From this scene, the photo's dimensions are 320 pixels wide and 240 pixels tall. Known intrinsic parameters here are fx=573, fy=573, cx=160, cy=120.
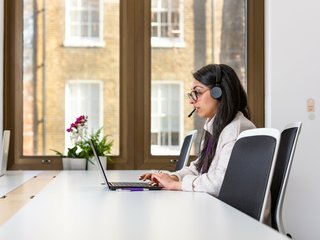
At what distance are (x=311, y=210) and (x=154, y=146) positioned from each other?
→ 130 cm

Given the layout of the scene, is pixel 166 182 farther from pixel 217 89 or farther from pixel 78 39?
pixel 78 39

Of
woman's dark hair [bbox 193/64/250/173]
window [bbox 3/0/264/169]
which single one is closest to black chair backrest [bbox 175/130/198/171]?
window [bbox 3/0/264/169]

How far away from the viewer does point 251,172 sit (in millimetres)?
1981

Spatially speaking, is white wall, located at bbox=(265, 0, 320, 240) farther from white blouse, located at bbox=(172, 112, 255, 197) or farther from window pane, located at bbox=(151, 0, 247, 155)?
white blouse, located at bbox=(172, 112, 255, 197)

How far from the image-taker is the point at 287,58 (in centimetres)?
434

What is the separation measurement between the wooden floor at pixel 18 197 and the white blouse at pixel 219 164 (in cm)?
67

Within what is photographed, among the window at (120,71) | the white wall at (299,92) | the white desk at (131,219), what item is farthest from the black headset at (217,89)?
the window at (120,71)

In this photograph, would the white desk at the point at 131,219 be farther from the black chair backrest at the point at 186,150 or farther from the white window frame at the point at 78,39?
the white window frame at the point at 78,39

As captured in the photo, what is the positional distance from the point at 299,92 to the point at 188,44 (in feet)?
3.11

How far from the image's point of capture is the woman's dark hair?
257 cm

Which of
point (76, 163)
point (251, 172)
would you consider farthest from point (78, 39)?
point (251, 172)

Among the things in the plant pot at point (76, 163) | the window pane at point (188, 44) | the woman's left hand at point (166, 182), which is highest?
the window pane at point (188, 44)

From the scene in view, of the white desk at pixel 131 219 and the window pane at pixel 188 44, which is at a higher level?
the window pane at pixel 188 44

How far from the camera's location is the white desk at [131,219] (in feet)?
4.37
